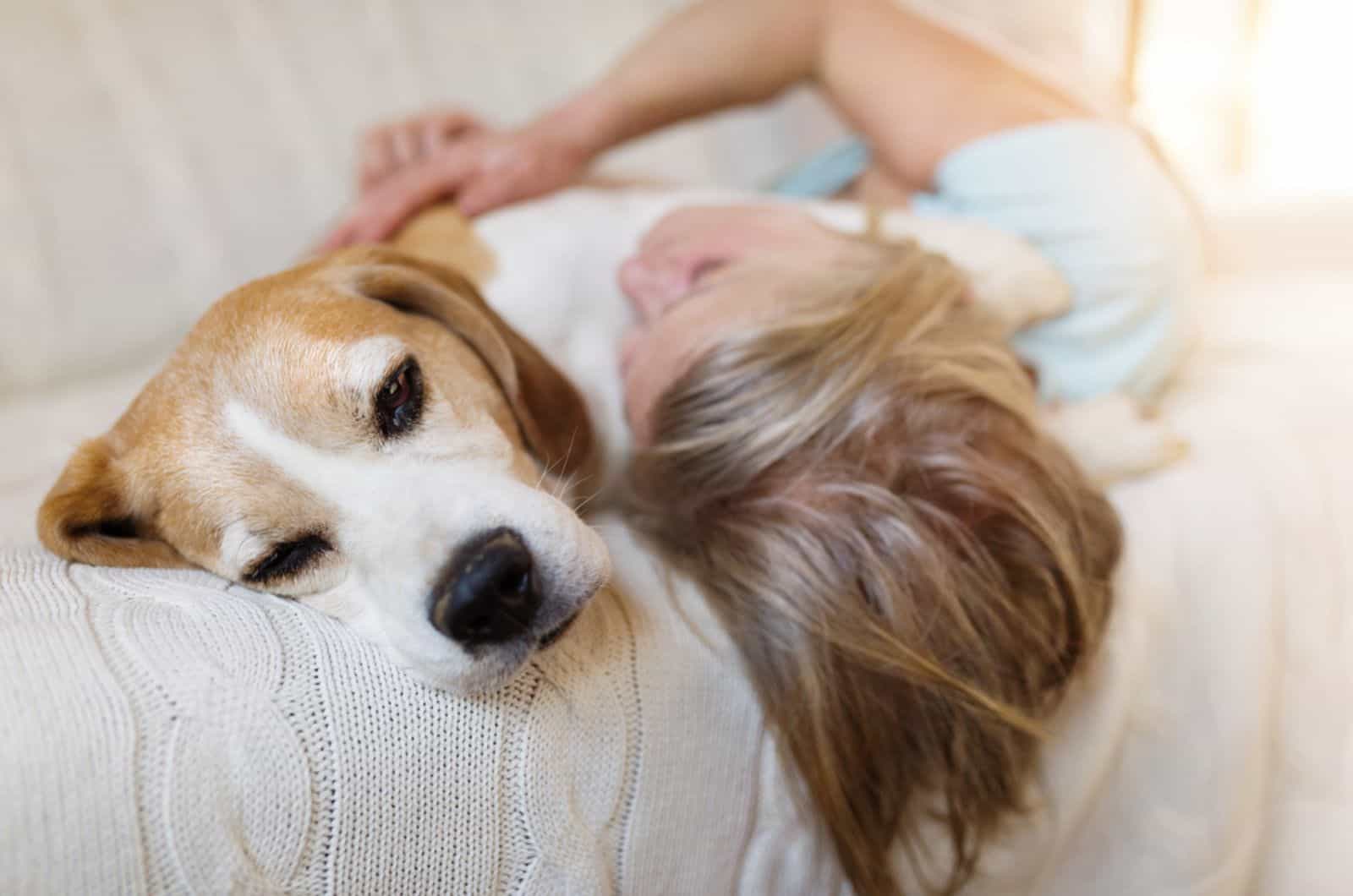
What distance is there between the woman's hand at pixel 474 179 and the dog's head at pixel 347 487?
0.55m

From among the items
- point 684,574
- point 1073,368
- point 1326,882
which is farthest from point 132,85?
point 1326,882

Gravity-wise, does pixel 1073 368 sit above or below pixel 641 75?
below

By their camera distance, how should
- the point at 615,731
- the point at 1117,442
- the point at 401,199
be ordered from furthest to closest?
the point at 401,199 → the point at 1117,442 → the point at 615,731

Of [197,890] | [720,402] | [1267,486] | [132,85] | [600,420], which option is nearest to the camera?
[197,890]

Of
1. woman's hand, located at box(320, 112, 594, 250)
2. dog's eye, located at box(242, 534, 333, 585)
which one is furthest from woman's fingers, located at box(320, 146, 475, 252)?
dog's eye, located at box(242, 534, 333, 585)

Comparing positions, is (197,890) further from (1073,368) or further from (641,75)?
(641,75)

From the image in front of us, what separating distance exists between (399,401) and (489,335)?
18 centimetres

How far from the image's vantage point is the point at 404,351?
1.04 metres

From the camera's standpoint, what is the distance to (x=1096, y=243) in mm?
1486

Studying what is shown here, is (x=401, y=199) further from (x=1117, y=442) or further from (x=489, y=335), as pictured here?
(x=1117, y=442)

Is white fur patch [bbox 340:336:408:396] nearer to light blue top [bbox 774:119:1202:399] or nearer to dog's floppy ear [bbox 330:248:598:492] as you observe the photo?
dog's floppy ear [bbox 330:248:598:492]

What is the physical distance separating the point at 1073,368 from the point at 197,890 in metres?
1.32

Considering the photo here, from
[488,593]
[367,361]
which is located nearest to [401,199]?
[367,361]

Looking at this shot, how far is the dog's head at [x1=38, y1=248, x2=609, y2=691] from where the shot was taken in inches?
33.9
